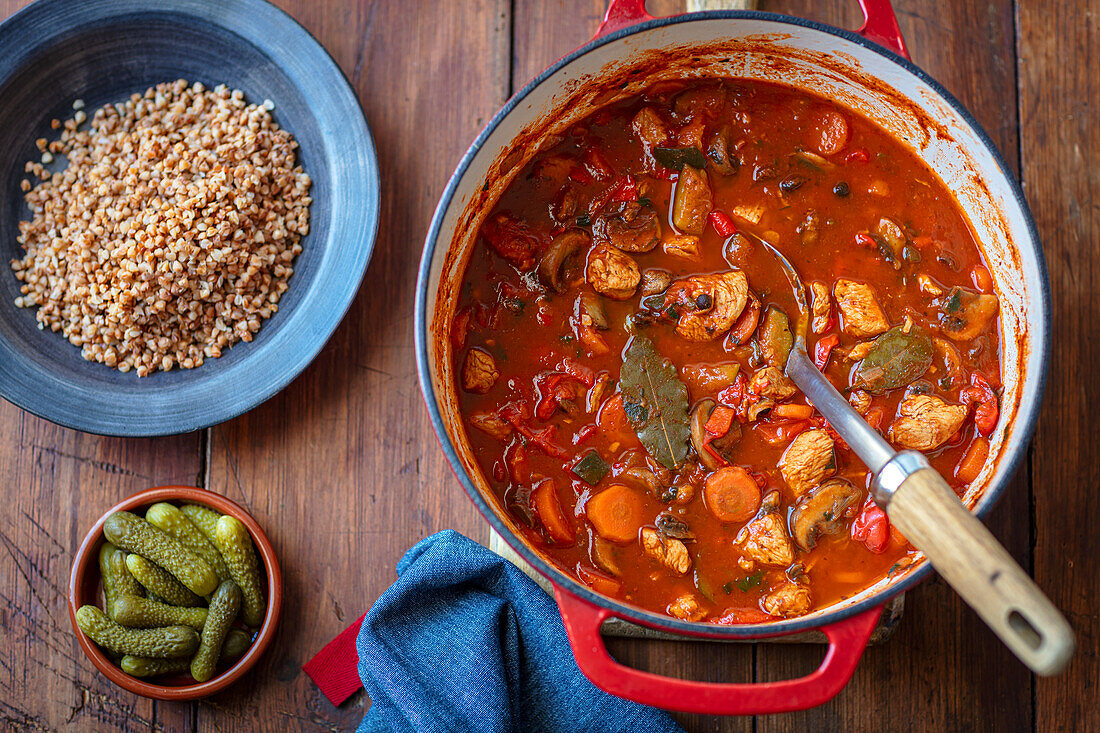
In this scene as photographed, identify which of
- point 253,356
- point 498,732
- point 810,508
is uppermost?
point 253,356

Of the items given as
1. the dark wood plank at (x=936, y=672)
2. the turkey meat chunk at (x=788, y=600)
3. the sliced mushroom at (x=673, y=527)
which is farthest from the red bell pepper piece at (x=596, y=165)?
the dark wood plank at (x=936, y=672)

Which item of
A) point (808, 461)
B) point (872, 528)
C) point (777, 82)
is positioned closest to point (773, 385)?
point (808, 461)

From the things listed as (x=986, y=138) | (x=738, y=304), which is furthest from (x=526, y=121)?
(x=986, y=138)

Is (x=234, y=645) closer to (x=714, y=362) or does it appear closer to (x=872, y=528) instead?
(x=714, y=362)

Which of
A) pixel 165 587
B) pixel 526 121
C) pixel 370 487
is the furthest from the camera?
pixel 370 487

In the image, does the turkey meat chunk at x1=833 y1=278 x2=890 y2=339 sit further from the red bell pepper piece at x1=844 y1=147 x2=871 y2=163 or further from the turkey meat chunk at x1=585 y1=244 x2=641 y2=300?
the turkey meat chunk at x1=585 y1=244 x2=641 y2=300

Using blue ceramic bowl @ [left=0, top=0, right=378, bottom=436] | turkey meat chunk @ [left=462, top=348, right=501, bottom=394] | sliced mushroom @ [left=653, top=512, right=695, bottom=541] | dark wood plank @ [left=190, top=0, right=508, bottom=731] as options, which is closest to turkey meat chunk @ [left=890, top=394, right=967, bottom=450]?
sliced mushroom @ [left=653, top=512, right=695, bottom=541]

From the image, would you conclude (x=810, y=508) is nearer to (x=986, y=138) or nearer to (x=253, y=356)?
(x=986, y=138)
